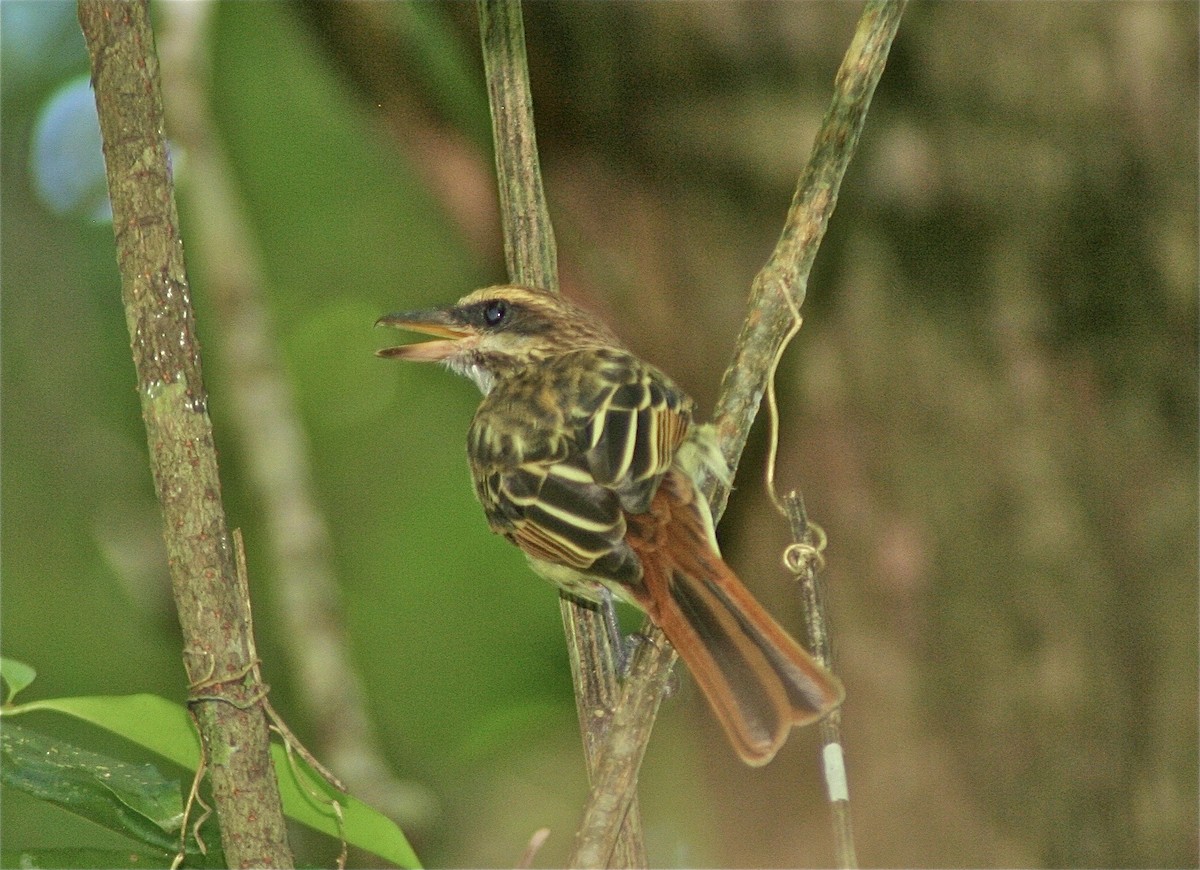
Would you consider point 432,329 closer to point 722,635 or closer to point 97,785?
point 722,635

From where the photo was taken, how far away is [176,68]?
185 inches

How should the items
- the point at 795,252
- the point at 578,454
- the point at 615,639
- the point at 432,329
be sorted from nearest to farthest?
the point at 795,252 < the point at 578,454 < the point at 615,639 < the point at 432,329

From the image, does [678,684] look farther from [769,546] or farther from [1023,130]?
[1023,130]

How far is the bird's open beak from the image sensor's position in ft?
11.7

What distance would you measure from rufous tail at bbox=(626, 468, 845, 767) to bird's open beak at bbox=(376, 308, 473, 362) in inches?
31.9

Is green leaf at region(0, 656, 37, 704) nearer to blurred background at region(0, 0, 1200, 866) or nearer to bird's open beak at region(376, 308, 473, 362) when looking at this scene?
bird's open beak at region(376, 308, 473, 362)

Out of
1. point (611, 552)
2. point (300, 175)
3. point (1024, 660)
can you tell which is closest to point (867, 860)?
point (1024, 660)

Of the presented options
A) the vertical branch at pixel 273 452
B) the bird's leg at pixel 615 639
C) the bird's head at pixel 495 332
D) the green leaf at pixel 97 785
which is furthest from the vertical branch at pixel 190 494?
the vertical branch at pixel 273 452

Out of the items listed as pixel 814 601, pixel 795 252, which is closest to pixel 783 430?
pixel 795 252

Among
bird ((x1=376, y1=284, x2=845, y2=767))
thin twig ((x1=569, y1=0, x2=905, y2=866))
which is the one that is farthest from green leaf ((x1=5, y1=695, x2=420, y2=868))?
bird ((x1=376, y1=284, x2=845, y2=767))

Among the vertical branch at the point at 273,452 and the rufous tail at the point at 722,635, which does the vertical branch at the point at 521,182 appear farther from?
the vertical branch at the point at 273,452

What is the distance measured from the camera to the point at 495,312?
3732 millimetres

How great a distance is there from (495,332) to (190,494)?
155cm

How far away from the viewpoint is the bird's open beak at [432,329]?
140 inches
